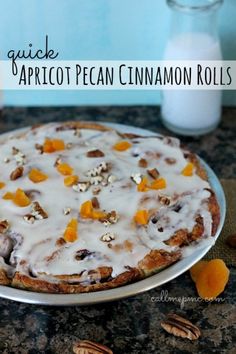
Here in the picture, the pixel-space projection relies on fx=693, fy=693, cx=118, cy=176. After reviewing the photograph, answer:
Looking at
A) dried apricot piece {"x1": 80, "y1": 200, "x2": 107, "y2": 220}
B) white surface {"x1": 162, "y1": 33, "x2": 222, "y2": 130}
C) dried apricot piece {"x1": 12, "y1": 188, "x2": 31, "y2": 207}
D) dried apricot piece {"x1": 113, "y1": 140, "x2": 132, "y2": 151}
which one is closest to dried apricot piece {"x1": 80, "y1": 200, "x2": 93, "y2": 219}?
dried apricot piece {"x1": 80, "y1": 200, "x2": 107, "y2": 220}

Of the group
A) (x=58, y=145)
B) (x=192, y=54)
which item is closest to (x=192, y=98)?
(x=192, y=54)

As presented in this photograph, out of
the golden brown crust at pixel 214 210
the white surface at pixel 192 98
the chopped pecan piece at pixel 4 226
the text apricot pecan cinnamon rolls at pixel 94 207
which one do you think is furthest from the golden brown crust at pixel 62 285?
the white surface at pixel 192 98

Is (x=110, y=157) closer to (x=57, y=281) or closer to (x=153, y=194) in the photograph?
(x=153, y=194)

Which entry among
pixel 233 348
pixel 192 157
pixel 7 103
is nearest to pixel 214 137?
pixel 192 157

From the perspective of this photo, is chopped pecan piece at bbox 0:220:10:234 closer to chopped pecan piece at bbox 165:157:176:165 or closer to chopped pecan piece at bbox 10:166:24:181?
chopped pecan piece at bbox 10:166:24:181

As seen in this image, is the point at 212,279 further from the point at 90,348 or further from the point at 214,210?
the point at 90,348

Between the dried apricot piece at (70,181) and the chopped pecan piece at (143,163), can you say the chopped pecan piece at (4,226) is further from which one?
the chopped pecan piece at (143,163)

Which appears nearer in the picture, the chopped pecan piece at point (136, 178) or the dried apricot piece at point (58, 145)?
the chopped pecan piece at point (136, 178)
